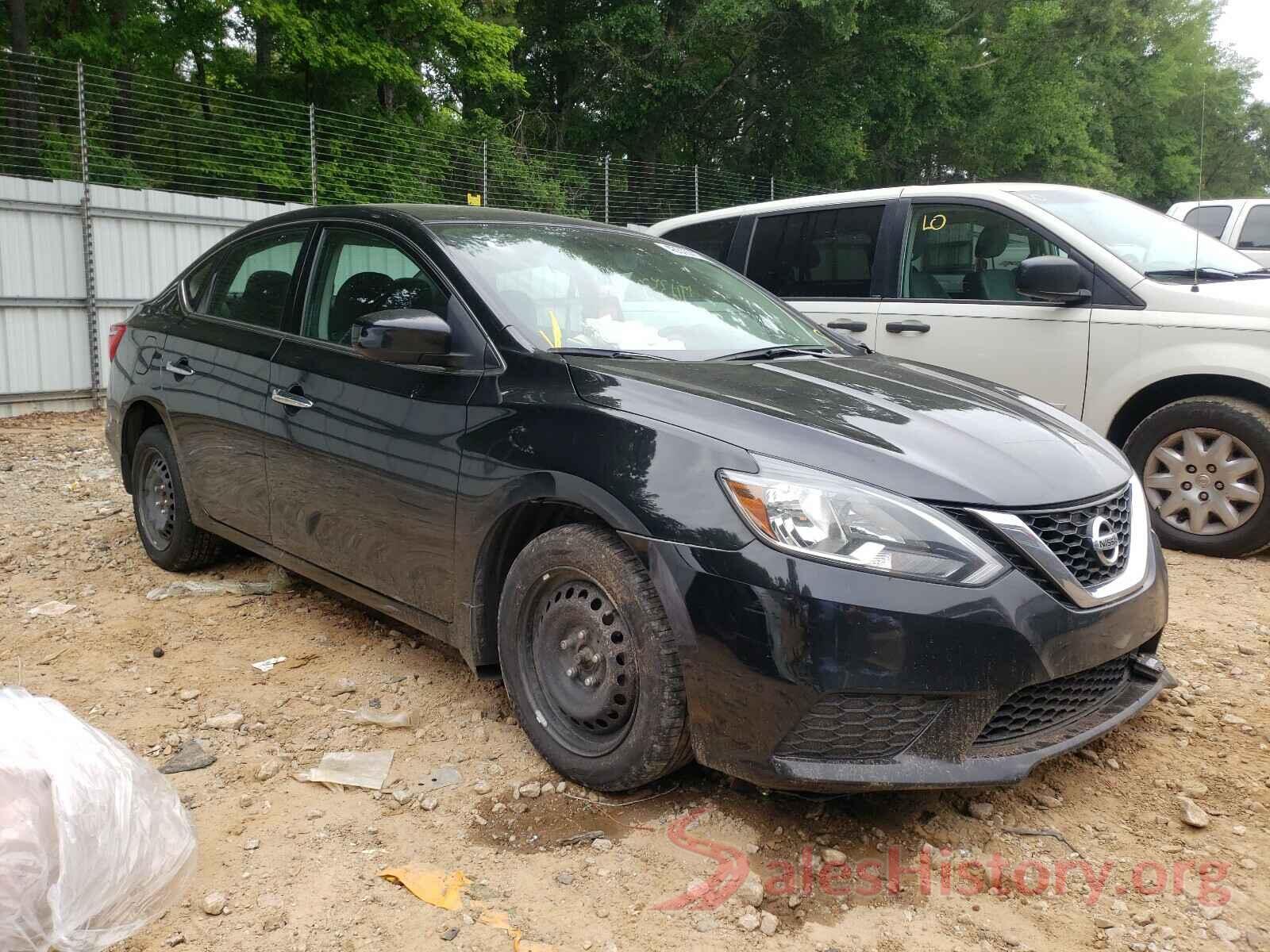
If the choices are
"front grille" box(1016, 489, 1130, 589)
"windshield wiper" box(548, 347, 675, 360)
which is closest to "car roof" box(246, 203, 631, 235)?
"windshield wiper" box(548, 347, 675, 360)

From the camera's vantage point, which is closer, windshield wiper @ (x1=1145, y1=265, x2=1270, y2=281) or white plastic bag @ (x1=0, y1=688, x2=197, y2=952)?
white plastic bag @ (x1=0, y1=688, x2=197, y2=952)

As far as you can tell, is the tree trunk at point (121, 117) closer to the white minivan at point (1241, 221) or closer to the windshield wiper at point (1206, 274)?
the windshield wiper at point (1206, 274)

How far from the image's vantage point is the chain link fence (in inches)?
394

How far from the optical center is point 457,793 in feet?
9.53

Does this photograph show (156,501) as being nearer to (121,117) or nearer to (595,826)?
(595,826)

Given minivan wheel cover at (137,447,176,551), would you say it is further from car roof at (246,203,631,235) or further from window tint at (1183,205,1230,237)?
window tint at (1183,205,1230,237)

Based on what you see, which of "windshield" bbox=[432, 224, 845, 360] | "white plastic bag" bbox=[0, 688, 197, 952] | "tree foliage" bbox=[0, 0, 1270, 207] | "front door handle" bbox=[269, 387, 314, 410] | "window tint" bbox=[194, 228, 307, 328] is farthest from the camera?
"tree foliage" bbox=[0, 0, 1270, 207]

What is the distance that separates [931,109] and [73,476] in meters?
24.4

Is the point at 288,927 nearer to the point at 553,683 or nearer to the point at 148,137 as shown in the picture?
the point at 553,683

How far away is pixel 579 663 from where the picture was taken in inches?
111

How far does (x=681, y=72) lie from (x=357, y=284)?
2041 centimetres

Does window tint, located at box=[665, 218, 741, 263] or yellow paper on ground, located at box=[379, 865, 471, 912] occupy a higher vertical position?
window tint, located at box=[665, 218, 741, 263]

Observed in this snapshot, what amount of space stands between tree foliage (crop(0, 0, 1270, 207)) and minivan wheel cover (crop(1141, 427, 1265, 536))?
10056mm

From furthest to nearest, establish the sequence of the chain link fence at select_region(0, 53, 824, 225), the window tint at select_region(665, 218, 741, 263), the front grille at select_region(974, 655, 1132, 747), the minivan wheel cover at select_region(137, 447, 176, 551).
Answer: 1. the chain link fence at select_region(0, 53, 824, 225)
2. the window tint at select_region(665, 218, 741, 263)
3. the minivan wheel cover at select_region(137, 447, 176, 551)
4. the front grille at select_region(974, 655, 1132, 747)
